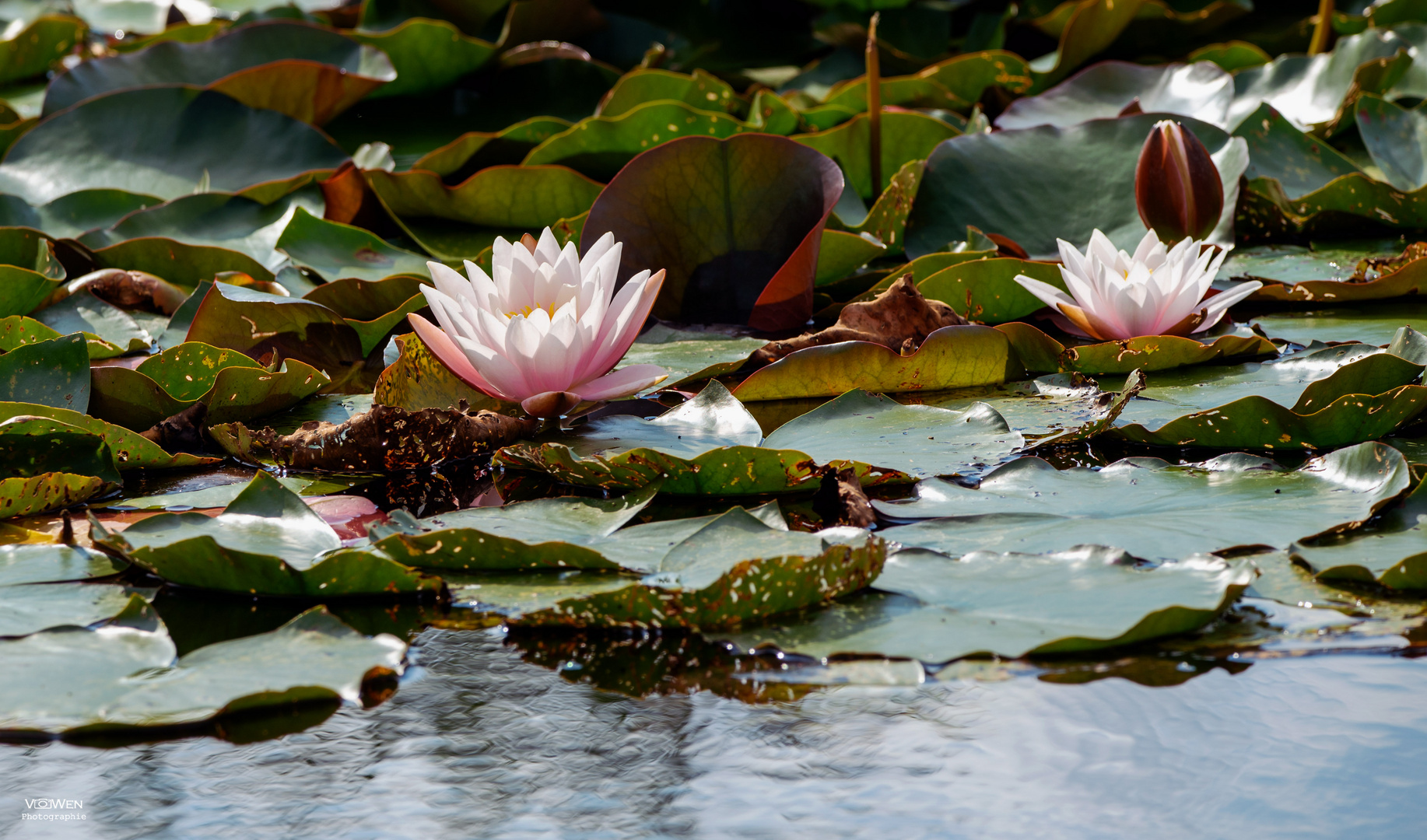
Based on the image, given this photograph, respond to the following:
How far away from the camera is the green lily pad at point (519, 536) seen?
1.06 m

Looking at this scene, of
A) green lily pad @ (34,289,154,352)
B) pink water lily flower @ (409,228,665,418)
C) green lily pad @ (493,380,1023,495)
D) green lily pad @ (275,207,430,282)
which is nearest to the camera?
green lily pad @ (493,380,1023,495)

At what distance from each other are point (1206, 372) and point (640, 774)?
1.11m

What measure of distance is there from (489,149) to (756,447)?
161 cm

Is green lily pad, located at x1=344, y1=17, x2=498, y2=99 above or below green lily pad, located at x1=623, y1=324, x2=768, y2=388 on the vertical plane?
above

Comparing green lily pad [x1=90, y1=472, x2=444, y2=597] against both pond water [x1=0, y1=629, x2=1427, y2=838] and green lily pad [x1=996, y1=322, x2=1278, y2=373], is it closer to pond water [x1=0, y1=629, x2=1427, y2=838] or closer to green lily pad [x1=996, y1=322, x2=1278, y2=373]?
pond water [x1=0, y1=629, x2=1427, y2=838]

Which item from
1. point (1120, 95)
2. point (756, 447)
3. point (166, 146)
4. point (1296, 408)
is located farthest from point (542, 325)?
point (1120, 95)

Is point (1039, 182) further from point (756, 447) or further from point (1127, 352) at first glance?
point (756, 447)

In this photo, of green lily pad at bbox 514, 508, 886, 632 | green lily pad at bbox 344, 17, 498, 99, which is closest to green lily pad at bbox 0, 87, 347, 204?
green lily pad at bbox 344, 17, 498, 99

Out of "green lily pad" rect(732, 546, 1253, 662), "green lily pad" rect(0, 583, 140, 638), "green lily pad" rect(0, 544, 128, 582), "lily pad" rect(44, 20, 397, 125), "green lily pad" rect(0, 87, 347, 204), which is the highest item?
"lily pad" rect(44, 20, 397, 125)

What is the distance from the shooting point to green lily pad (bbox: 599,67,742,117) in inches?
107

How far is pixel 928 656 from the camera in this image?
920mm

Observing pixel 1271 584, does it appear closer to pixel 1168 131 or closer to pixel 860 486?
pixel 860 486

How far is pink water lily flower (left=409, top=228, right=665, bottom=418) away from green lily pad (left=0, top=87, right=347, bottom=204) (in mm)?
1299

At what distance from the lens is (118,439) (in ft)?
4.51
